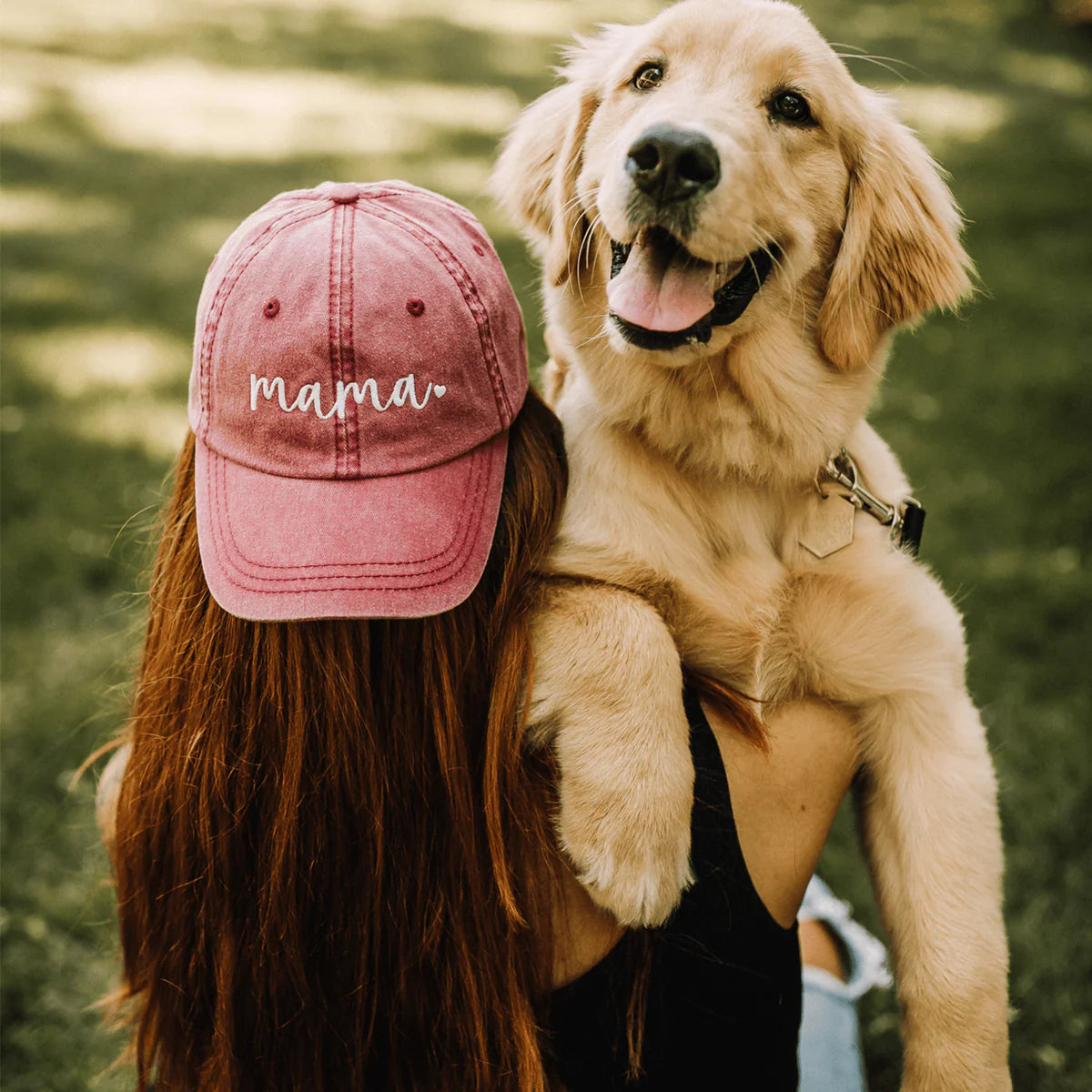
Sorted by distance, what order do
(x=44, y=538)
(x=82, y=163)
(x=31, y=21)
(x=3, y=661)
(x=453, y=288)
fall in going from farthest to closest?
1. (x=31, y=21)
2. (x=82, y=163)
3. (x=44, y=538)
4. (x=3, y=661)
5. (x=453, y=288)

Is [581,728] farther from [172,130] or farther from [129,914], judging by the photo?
[172,130]

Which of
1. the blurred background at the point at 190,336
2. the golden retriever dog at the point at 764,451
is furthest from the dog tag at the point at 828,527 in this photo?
the blurred background at the point at 190,336

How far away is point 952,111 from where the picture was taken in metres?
9.58

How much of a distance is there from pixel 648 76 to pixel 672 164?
43 centimetres

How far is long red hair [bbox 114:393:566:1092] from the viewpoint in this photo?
1595 millimetres

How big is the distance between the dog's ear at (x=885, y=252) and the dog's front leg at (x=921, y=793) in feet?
1.45

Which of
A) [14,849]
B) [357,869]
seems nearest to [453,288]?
[357,869]

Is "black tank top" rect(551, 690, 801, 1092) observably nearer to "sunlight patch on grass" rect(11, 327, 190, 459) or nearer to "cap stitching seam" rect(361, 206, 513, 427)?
"cap stitching seam" rect(361, 206, 513, 427)

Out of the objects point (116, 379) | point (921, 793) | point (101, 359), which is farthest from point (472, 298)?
point (101, 359)

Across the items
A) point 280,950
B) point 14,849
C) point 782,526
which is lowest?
point 14,849

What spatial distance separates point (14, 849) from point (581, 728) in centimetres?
227

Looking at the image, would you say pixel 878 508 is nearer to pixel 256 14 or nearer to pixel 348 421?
pixel 348 421

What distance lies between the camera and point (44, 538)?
178 inches

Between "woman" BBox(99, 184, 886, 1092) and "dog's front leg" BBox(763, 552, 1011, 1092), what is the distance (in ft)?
0.98
